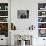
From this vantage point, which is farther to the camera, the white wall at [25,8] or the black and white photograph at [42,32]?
the black and white photograph at [42,32]

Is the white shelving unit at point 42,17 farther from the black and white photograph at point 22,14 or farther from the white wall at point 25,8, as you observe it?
the black and white photograph at point 22,14

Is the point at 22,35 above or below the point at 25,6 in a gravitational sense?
below

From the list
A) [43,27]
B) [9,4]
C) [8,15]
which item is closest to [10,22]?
[8,15]

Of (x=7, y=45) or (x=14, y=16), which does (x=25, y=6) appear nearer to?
(x=14, y=16)

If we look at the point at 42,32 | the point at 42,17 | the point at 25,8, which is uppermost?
the point at 25,8

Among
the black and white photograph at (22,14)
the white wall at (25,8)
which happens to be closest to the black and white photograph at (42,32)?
the white wall at (25,8)

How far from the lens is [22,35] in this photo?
601cm

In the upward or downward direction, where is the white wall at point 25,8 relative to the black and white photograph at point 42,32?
upward

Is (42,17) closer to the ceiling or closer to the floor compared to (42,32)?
closer to the ceiling

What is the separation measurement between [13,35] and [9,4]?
5.27 ft

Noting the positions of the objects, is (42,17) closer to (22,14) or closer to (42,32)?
(42,32)

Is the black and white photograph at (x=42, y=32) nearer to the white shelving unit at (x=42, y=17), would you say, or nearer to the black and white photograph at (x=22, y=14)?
the white shelving unit at (x=42, y=17)

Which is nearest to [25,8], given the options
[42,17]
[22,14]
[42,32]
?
[22,14]

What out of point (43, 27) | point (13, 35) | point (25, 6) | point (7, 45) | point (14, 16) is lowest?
point (7, 45)
